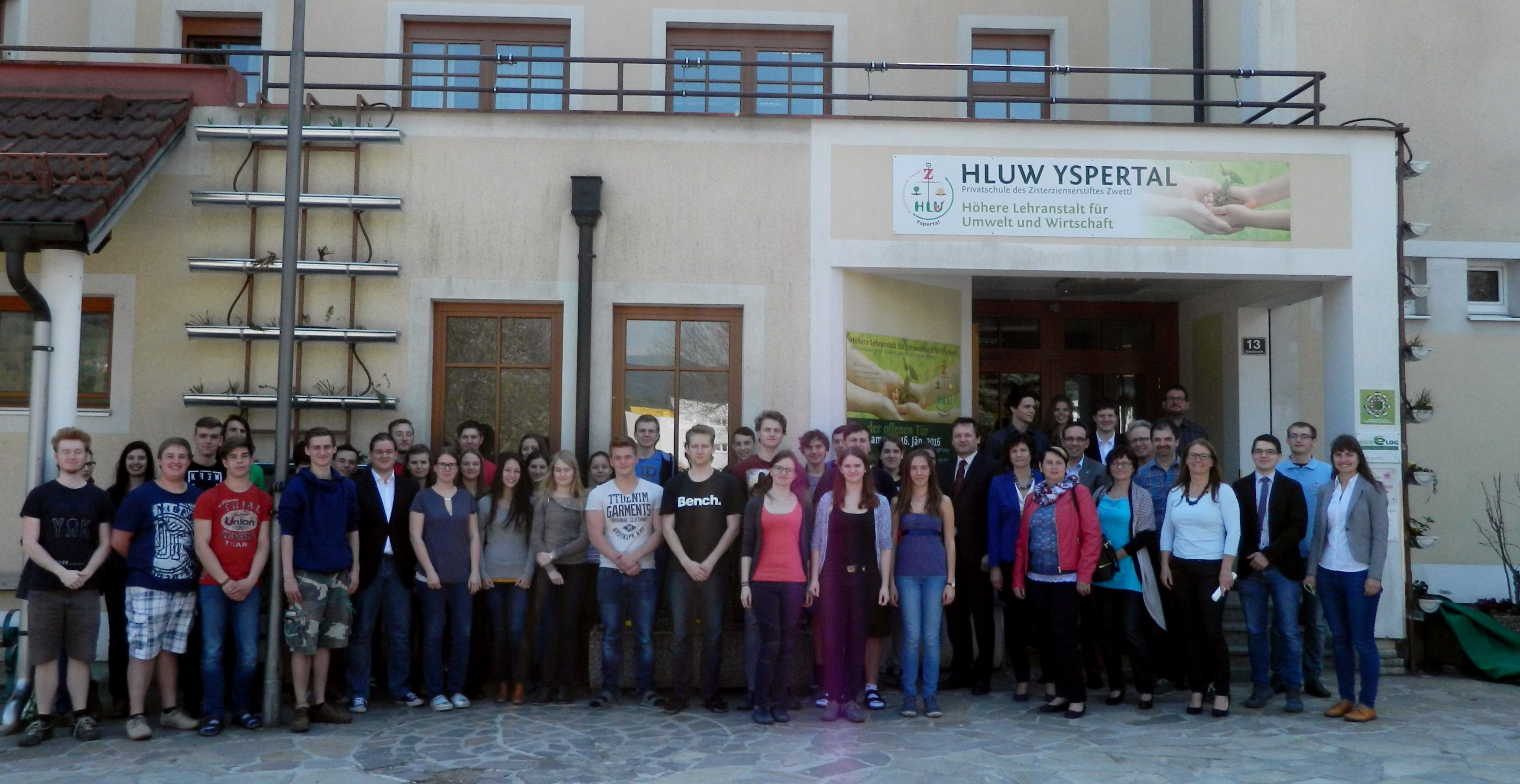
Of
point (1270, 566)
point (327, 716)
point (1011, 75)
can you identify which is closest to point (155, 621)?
point (327, 716)

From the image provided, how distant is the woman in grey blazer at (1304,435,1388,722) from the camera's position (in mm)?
7438

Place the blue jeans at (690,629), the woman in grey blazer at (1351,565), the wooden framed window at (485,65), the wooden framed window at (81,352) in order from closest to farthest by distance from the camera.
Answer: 1. the woman in grey blazer at (1351,565)
2. the blue jeans at (690,629)
3. the wooden framed window at (81,352)
4. the wooden framed window at (485,65)

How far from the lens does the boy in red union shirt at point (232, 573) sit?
6902 mm

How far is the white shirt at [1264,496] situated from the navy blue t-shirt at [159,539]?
6622 millimetres

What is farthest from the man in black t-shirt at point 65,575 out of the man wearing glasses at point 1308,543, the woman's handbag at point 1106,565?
the man wearing glasses at point 1308,543

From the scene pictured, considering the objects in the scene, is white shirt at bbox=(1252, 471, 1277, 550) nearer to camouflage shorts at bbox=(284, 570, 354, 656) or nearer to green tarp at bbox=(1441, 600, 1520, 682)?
green tarp at bbox=(1441, 600, 1520, 682)

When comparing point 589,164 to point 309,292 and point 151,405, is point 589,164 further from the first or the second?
point 151,405

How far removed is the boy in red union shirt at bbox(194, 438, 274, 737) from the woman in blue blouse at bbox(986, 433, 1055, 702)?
463 centimetres

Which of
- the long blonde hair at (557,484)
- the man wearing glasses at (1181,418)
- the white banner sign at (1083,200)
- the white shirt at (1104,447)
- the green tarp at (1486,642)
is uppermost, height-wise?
the white banner sign at (1083,200)

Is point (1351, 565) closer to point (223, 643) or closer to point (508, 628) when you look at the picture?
point (508, 628)

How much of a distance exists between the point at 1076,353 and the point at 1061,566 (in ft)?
16.6

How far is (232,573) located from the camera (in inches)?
274

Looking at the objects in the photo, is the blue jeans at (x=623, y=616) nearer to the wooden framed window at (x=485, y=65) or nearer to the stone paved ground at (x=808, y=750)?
the stone paved ground at (x=808, y=750)

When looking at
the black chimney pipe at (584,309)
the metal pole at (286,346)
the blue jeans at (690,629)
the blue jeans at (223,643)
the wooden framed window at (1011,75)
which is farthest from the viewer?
the wooden framed window at (1011,75)
